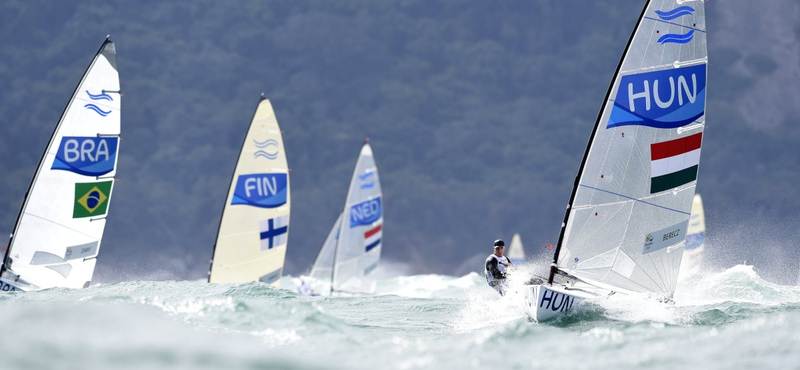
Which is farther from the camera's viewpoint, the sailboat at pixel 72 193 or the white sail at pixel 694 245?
the white sail at pixel 694 245

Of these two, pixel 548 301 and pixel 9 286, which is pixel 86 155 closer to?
pixel 9 286

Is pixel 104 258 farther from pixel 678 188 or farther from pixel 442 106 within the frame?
pixel 678 188

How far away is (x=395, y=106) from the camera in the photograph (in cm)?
4647

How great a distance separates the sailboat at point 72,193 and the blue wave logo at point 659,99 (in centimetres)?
707

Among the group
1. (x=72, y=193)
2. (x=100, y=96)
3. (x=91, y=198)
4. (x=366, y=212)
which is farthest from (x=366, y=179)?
(x=72, y=193)

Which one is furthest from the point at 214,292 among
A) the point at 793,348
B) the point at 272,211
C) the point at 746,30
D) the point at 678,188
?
the point at 746,30

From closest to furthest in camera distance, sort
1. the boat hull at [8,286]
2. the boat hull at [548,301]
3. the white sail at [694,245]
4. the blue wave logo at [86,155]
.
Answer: the boat hull at [548,301], the boat hull at [8,286], the blue wave logo at [86,155], the white sail at [694,245]

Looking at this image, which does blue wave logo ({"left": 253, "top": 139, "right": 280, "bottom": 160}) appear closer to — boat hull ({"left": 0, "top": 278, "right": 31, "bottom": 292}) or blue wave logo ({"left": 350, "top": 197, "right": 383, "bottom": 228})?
blue wave logo ({"left": 350, "top": 197, "right": 383, "bottom": 228})

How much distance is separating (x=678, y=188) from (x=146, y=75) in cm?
3798

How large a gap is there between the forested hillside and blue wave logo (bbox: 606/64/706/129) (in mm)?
32460

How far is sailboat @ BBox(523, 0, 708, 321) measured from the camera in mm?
9859

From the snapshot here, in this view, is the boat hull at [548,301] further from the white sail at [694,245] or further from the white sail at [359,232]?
the white sail at [694,245]

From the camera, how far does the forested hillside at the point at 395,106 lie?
42.7m

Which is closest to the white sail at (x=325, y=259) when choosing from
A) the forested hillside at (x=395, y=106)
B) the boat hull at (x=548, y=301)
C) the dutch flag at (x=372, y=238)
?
the dutch flag at (x=372, y=238)
